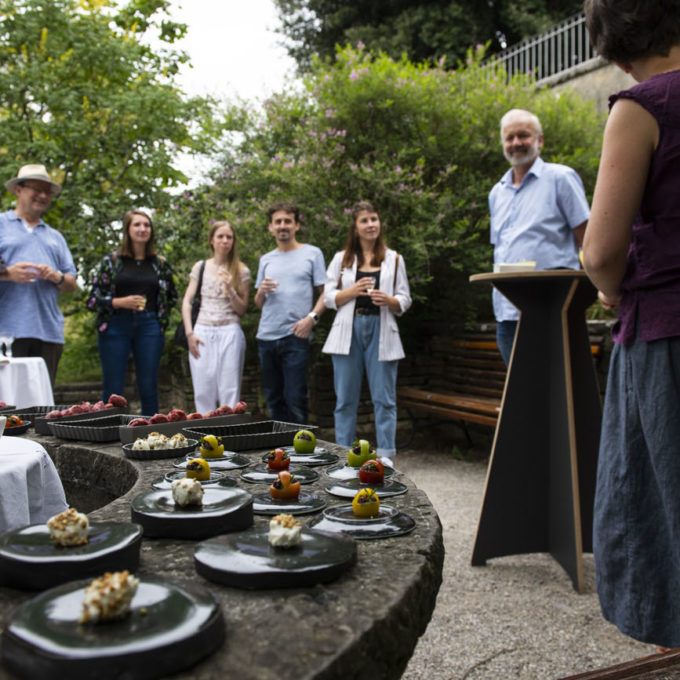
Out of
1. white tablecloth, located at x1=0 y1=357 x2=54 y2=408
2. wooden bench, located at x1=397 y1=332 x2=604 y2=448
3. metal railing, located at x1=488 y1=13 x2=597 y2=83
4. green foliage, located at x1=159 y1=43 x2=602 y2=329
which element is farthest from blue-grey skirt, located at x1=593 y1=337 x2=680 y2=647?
metal railing, located at x1=488 y1=13 x2=597 y2=83

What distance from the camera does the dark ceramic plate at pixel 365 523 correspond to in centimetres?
110

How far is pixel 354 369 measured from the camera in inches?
195

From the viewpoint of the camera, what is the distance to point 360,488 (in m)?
1.36

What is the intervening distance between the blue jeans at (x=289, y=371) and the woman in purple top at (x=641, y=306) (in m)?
3.36

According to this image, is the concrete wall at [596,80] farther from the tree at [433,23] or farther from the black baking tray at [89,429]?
the black baking tray at [89,429]

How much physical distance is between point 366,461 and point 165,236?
742 cm

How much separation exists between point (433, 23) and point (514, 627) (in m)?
15.8

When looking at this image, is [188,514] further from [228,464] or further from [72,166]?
[72,166]

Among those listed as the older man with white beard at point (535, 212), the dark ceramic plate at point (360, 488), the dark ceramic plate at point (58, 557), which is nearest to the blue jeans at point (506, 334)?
the older man with white beard at point (535, 212)

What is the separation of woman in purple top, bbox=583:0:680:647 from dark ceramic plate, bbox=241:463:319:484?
2.78 feet

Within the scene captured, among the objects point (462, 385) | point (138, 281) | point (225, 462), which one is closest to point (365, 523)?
point (225, 462)

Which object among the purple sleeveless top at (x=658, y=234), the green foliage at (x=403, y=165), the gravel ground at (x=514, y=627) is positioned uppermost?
the green foliage at (x=403, y=165)

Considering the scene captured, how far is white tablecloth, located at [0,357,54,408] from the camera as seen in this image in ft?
12.4

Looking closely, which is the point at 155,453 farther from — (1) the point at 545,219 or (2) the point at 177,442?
(1) the point at 545,219
